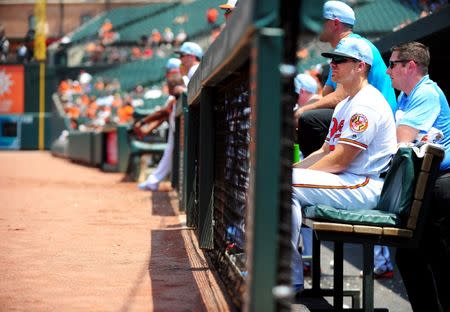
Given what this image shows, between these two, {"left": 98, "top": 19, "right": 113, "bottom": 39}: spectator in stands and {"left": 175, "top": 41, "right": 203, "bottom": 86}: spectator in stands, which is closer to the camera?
{"left": 175, "top": 41, "right": 203, "bottom": 86}: spectator in stands

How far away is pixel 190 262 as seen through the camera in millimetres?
4344

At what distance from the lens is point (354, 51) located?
169 inches

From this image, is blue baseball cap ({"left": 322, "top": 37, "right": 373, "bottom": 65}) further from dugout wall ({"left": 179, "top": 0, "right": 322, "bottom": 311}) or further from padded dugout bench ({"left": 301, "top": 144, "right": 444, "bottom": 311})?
dugout wall ({"left": 179, "top": 0, "right": 322, "bottom": 311})

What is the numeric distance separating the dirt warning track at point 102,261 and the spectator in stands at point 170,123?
7.54 feet

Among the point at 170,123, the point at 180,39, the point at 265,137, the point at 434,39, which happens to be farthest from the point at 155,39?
the point at 265,137

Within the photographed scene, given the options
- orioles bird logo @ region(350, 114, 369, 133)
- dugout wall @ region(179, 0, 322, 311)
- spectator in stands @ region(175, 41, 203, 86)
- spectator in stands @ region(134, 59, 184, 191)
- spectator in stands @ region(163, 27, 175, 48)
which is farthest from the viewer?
spectator in stands @ region(163, 27, 175, 48)

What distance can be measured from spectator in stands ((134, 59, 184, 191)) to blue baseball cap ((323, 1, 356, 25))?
407 cm

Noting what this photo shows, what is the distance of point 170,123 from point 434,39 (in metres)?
3.92

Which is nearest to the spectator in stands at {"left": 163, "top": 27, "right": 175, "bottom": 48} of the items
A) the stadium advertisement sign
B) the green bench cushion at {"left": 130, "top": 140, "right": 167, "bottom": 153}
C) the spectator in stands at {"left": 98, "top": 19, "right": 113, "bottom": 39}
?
the spectator in stands at {"left": 98, "top": 19, "right": 113, "bottom": 39}

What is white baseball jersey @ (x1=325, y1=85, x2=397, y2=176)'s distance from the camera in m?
4.05

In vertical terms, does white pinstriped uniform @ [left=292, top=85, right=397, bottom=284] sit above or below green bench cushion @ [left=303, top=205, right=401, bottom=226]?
above

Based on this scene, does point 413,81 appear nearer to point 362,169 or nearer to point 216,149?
point 362,169

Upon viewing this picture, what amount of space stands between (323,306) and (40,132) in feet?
121

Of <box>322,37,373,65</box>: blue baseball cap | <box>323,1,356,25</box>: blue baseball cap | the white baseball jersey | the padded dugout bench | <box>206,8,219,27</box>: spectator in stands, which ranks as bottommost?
the padded dugout bench
